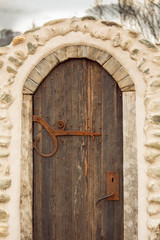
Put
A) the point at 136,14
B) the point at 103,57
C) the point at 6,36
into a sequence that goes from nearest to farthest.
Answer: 1. the point at 103,57
2. the point at 6,36
3. the point at 136,14

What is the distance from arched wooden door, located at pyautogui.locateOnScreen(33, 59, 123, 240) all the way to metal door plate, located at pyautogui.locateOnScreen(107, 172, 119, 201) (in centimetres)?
4

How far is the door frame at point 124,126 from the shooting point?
2779mm

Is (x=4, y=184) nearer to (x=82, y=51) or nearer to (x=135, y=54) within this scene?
(x=82, y=51)

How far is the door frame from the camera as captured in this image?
9.12 ft

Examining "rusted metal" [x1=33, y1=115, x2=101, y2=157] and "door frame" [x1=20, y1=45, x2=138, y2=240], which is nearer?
"door frame" [x1=20, y1=45, x2=138, y2=240]

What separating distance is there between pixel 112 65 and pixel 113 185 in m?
1.18

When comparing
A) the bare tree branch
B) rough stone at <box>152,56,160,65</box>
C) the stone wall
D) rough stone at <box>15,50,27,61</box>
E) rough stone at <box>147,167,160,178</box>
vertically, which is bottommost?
rough stone at <box>147,167,160,178</box>

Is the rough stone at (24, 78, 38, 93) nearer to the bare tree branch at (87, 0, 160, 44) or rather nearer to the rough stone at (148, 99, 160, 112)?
the rough stone at (148, 99, 160, 112)

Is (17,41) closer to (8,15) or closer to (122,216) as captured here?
→ (122,216)

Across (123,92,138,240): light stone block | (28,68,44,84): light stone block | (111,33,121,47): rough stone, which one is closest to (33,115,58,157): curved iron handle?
(28,68,44,84): light stone block

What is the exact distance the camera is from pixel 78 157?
9.67 feet

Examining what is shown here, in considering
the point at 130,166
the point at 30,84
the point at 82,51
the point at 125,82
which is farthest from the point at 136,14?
the point at 130,166

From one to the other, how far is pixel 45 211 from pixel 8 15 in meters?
5.65

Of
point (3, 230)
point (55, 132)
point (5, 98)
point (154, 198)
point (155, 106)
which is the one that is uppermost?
point (5, 98)
